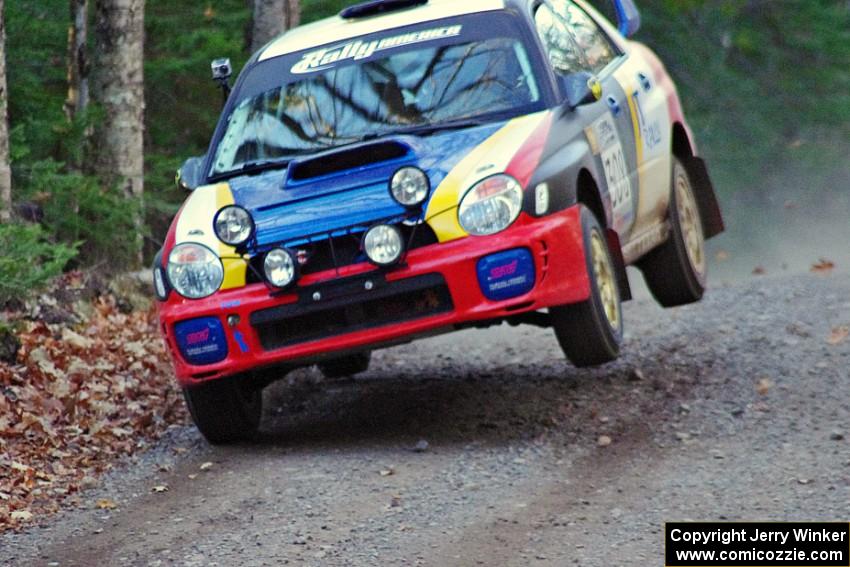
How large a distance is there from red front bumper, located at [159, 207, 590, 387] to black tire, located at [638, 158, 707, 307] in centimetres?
238

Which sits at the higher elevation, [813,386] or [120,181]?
[120,181]

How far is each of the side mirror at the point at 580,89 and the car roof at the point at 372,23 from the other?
25.7 inches

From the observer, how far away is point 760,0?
88.1 feet

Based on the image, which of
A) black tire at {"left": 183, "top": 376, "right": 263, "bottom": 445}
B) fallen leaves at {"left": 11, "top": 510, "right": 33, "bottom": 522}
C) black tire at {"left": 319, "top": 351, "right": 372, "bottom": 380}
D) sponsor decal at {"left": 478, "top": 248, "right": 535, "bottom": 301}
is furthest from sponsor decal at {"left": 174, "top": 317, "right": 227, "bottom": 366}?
black tire at {"left": 319, "top": 351, "right": 372, "bottom": 380}

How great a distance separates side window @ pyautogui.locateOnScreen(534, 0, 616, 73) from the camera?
27.9ft

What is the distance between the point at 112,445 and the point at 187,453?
1.75 ft

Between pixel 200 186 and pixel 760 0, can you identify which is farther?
pixel 760 0

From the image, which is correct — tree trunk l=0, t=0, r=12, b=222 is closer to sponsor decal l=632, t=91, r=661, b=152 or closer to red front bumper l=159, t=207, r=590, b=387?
red front bumper l=159, t=207, r=590, b=387

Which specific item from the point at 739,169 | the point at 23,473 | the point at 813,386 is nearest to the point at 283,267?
the point at 23,473

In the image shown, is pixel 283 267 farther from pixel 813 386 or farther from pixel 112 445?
pixel 813 386

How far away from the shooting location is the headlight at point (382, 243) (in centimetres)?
704

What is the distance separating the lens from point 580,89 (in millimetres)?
7883

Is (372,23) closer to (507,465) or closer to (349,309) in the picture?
(349,309)

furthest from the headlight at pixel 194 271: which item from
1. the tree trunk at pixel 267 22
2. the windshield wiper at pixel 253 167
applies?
the tree trunk at pixel 267 22
